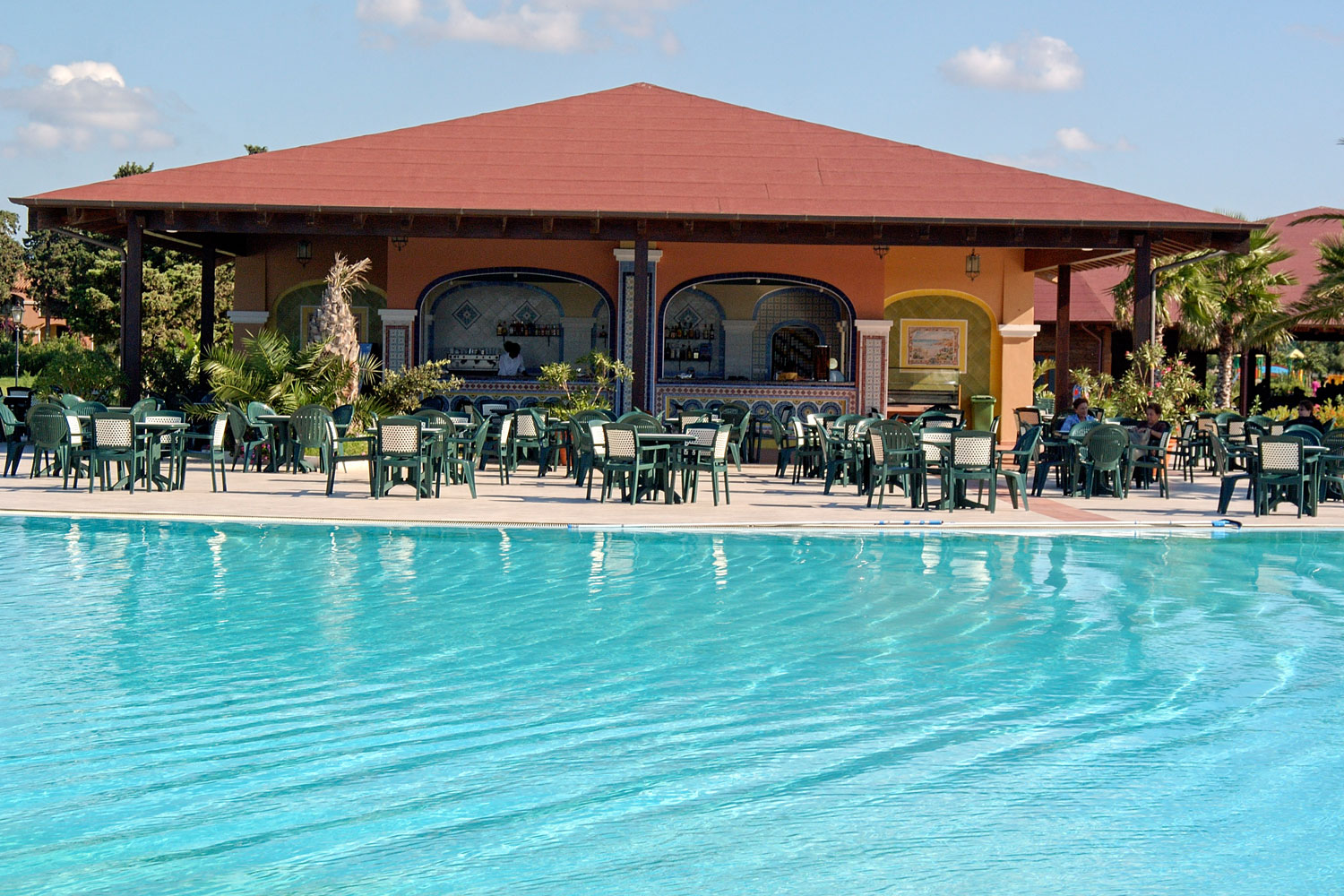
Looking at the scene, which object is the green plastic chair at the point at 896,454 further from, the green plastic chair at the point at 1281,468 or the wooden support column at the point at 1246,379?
the wooden support column at the point at 1246,379

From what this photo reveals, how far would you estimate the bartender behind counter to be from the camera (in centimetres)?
2166

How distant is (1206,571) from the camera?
1012cm

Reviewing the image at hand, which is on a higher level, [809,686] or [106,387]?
[106,387]

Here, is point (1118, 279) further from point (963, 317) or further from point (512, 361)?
point (512, 361)

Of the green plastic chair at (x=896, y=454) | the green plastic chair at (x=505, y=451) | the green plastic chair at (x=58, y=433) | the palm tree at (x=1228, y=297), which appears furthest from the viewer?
the palm tree at (x=1228, y=297)

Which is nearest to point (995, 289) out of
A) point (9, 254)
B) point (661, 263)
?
point (661, 263)

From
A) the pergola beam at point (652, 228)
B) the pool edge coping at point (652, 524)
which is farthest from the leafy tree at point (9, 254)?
the pool edge coping at point (652, 524)

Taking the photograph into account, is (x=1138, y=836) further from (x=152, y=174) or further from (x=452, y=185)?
(x=152, y=174)

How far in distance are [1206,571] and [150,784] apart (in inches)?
317

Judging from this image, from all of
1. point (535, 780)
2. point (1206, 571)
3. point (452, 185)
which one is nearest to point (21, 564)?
point (535, 780)

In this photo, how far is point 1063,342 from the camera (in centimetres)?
2259

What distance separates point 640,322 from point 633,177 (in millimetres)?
2359

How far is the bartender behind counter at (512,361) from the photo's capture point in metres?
21.7

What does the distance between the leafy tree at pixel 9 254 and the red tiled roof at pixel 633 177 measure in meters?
40.7
